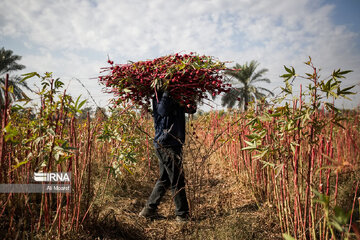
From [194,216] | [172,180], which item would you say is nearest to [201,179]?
[172,180]

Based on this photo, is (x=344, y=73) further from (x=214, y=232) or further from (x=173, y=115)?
(x=214, y=232)

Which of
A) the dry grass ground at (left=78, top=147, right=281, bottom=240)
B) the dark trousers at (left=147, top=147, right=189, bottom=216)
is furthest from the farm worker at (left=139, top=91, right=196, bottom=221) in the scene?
the dry grass ground at (left=78, top=147, right=281, bottom=240)

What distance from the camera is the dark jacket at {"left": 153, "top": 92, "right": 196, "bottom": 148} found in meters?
1.88

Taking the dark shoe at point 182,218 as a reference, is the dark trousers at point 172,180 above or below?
above

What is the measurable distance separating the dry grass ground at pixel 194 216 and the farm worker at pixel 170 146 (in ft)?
0.35

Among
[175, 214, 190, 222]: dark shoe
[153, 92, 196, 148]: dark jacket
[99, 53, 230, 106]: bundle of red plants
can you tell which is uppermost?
[99, 53, 230, 106]: bundle of red plants

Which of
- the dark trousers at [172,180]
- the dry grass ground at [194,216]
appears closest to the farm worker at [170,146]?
the dark trousers at [172,180]

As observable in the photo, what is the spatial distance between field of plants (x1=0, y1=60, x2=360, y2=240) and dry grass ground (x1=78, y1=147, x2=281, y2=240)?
1 centimetres

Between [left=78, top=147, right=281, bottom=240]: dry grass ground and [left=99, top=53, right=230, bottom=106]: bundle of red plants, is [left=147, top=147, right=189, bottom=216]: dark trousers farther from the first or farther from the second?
[left=99, top=53, right=230, bottom=106]: bundle of red plants

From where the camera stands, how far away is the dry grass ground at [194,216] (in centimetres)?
165

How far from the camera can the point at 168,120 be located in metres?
1.94

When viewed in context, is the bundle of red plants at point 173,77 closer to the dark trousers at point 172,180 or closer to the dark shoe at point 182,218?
the dark trousers at point 172,180

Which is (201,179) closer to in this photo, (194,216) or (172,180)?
(172,180)

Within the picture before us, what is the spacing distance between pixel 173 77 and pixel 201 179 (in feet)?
3.00
